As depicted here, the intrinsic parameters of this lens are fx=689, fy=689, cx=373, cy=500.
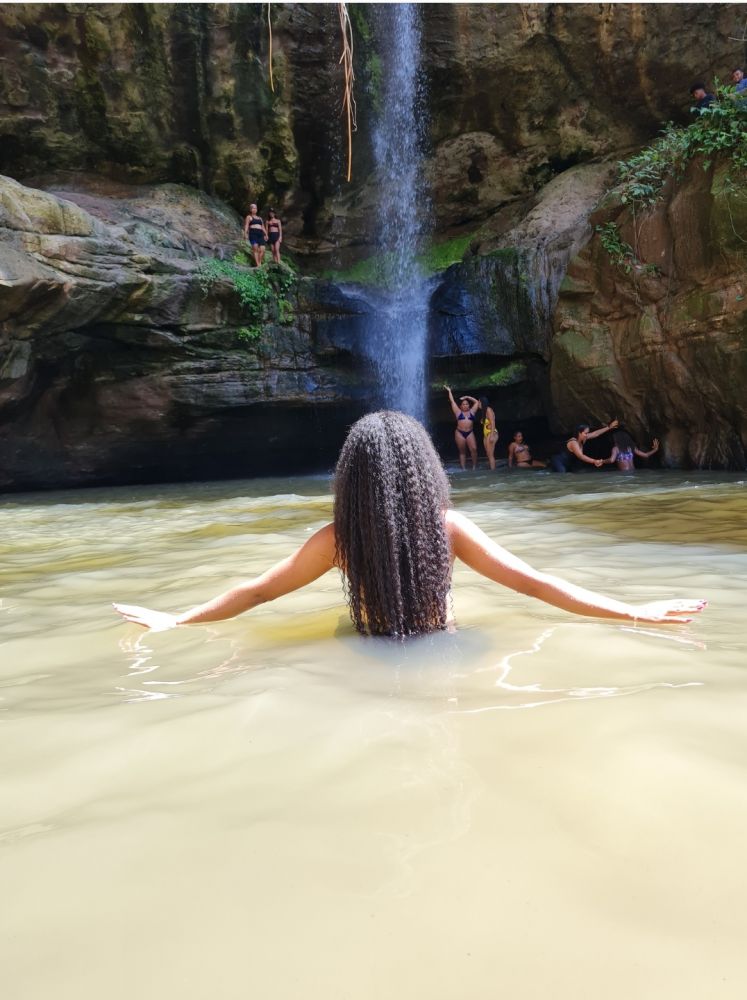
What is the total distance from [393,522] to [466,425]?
11.4 metres

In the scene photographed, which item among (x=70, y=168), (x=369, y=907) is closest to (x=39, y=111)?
(x=70, y=168)

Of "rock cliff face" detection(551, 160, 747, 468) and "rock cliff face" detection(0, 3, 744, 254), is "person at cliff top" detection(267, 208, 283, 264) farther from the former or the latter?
"rock cliff face" detection(551, 160, 747, 468)

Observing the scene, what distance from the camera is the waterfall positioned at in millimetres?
13859

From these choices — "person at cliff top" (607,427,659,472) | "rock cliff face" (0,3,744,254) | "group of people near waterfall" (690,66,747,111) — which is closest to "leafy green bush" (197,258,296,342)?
"rock cliff face" (0,3,744,254)

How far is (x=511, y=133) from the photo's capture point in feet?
46.8

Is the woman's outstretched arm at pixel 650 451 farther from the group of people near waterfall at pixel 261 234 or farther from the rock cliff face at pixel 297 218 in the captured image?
A: the group of people near waterfall at pixel 261 234

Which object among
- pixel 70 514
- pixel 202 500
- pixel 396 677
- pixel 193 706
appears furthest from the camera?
pixel 202 500

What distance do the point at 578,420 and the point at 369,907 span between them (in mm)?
11832

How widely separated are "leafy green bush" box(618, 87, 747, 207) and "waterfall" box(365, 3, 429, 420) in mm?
4826

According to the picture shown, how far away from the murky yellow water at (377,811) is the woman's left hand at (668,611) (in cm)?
7

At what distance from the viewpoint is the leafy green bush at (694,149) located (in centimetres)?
→ 878

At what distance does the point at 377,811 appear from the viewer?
129cm

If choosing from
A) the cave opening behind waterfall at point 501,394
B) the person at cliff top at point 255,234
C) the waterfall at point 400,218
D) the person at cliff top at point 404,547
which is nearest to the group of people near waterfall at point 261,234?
the person at cliff top at point 255,234

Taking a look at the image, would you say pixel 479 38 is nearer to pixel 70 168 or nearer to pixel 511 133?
pixel 511 133
